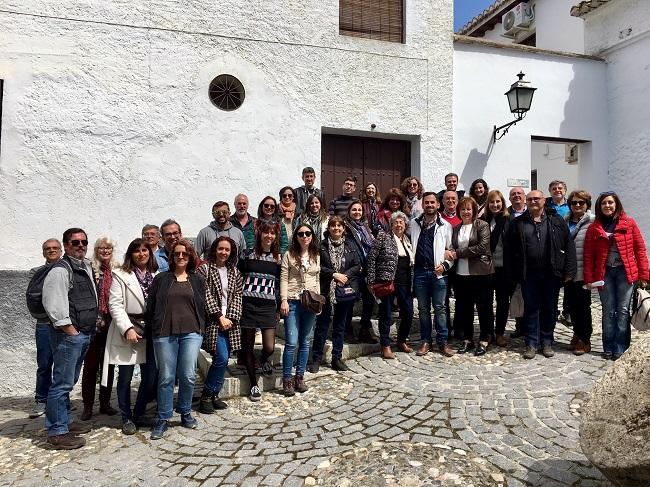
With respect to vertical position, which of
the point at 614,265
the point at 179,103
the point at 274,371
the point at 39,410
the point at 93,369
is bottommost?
the point at 39,410

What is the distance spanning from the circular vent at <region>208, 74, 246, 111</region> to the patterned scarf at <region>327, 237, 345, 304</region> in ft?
11.2

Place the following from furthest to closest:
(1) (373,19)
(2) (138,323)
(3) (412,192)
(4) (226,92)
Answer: (1) (373,19) < (4) (226,92) < (3) (412,192) < (2) (138,323)

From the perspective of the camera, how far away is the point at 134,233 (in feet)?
23.7

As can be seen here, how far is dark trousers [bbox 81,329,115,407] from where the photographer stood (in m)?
4.71

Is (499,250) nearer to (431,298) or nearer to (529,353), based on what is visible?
(431,298)

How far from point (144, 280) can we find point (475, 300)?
12.4 feet

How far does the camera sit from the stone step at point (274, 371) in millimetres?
4988

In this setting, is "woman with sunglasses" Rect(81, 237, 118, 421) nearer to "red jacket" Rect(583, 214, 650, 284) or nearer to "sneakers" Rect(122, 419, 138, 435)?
"sneakers" Rect(122, 419, 138, 435)

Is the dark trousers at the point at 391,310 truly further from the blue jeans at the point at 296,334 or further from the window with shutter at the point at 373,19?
the window with shutter at the point at 373,19

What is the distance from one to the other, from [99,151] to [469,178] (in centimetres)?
592

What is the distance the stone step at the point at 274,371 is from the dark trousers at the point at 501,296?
4.91ft

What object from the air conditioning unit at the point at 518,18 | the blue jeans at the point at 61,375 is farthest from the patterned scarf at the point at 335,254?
the air conditioning unit at the point at 518,18

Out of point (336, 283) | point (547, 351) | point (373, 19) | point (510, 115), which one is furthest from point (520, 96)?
point (336, 283)

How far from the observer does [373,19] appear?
8.38 m
